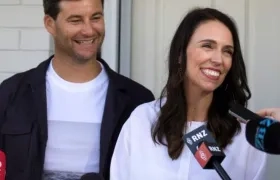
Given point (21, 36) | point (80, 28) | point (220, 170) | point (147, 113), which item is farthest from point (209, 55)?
point (21, 36)

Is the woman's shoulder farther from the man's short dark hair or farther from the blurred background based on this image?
the blurred background

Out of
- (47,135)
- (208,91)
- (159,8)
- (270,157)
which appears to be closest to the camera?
(208,91)

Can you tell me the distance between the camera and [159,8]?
3723 mm

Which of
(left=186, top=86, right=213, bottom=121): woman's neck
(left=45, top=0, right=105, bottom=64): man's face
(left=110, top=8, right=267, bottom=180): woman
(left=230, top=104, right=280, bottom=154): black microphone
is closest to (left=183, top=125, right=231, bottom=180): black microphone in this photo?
(left=230, top=104, right=280, bottom=154): black microphone

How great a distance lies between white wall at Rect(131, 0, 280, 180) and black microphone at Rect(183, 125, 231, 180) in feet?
5.48

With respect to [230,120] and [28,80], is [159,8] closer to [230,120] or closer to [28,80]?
[28,80]

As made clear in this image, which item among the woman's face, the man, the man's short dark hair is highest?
the man's short dark hair

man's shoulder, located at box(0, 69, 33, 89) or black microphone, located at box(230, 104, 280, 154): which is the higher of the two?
black microphone, located at box(230, 104, 280, 154)

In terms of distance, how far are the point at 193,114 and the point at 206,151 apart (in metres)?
0.78

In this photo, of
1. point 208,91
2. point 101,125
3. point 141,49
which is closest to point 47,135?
point 101,125

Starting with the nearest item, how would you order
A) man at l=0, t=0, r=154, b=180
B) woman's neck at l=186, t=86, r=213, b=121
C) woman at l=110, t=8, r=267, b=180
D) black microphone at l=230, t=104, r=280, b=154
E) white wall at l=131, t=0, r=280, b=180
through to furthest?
black microphone at l=230, t=104, r=280, b=154, woman at l=110, t=8, r=267, b=180, woman's neck at l=186, t=86, r=213, b=121, man at l=0, t=0, r=154, b=180, white wall at l=131, t=0, r=280, b=180

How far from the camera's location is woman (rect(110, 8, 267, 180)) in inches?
95.8

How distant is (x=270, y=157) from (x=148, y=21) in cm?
106

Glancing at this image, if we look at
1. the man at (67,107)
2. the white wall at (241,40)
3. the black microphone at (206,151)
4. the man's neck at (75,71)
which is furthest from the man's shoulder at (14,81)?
the black microphone at (206,151)
